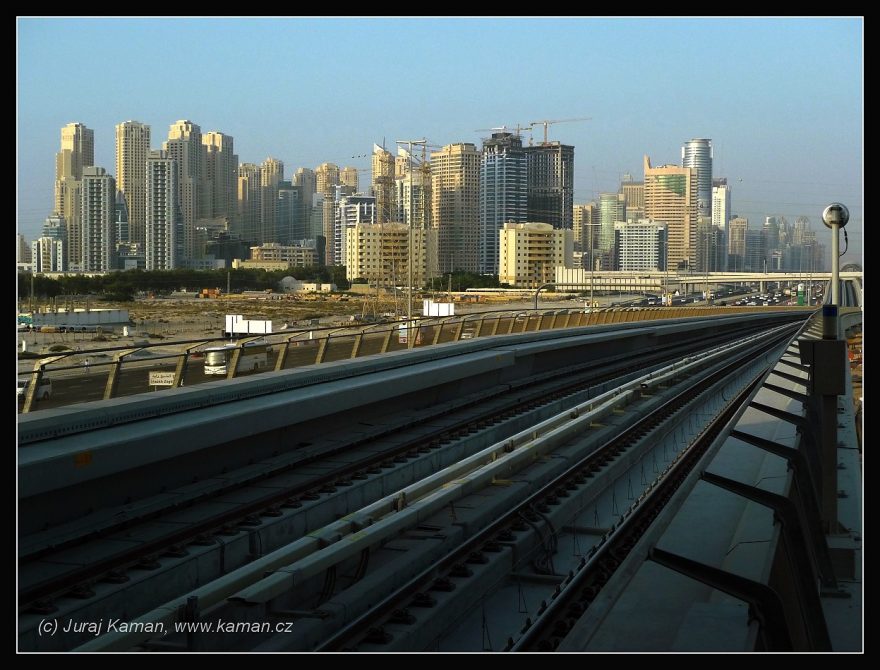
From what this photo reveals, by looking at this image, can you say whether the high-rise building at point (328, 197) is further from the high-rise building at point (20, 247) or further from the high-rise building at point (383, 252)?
the high-rise building at point (20, 247)

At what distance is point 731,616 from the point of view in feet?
10.4

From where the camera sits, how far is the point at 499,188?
85.9m

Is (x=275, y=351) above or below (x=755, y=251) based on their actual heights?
below

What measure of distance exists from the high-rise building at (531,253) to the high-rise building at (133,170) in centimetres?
3034

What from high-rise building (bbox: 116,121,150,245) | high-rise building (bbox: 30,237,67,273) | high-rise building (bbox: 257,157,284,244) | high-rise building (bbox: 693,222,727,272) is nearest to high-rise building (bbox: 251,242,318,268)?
high-rise building (bbox: 257,157,284,244)

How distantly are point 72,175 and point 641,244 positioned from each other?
71910 millimetres

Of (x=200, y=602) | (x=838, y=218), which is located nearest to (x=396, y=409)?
(x=838, y=218)

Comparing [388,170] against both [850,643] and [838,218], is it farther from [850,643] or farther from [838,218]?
[850,643]

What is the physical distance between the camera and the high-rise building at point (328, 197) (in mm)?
50312

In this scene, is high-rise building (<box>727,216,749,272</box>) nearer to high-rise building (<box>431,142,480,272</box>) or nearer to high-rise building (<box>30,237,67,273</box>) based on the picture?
high-rise building (<box>431,142,480,272</box>)

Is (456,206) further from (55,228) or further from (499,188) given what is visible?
(55,228)

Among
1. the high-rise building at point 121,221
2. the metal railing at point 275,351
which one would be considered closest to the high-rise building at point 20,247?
the metal railing at point 275,351

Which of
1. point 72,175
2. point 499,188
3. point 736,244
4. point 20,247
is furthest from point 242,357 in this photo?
point 499,188

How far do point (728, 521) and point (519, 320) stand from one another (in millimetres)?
18806
